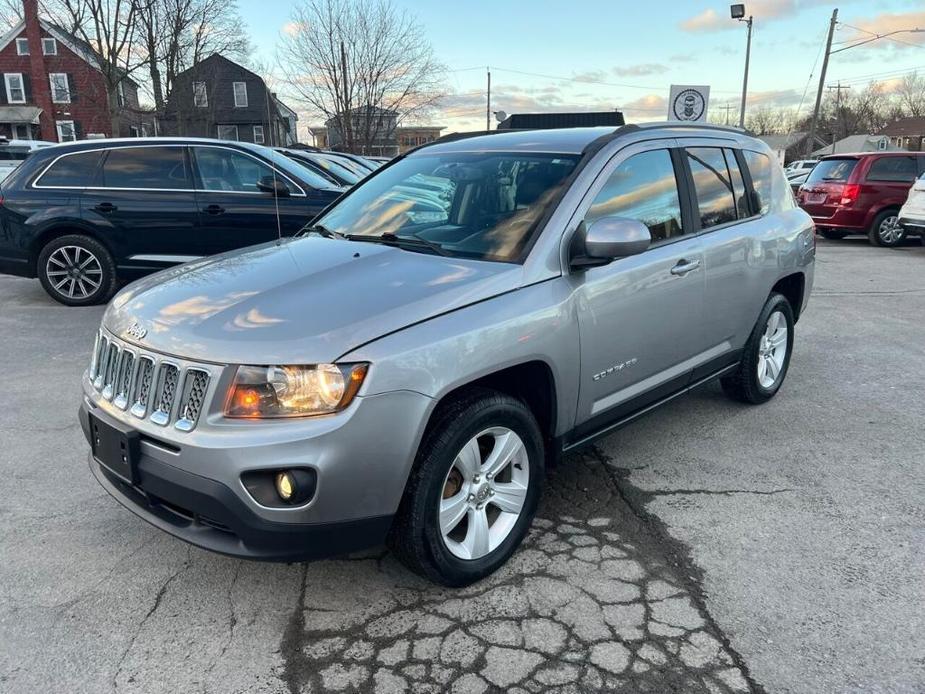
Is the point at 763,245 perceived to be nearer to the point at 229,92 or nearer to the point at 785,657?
the point at 785,657

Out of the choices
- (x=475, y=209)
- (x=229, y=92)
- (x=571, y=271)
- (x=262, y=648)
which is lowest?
(x=262, y=648)

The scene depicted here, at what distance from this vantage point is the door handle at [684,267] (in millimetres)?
3613

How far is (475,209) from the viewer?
3.41 m

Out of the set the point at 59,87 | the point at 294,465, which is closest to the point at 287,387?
the point at 294,465

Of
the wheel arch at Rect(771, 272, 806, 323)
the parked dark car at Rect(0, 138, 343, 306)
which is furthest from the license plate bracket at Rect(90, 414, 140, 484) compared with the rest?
the parked dark car at Rect(0, 138, 343, 306)

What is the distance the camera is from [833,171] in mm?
13578

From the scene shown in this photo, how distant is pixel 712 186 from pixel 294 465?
120 inches

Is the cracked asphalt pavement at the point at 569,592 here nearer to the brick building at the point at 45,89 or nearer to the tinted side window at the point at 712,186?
the tinted side window at the point at 712,186

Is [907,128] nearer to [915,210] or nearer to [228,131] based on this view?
[228,131]

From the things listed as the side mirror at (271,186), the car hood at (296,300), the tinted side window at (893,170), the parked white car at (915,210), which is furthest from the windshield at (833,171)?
the car hood at (296,300)

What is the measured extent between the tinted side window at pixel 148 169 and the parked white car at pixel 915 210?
11746 mm

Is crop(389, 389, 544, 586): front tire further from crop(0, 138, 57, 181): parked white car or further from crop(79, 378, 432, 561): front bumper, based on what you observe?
crop(0, 138, 57, 181): parked white car

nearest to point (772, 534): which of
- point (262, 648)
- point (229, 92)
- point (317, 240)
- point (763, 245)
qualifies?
point (763, 245)

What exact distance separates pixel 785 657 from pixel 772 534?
0.88 m
